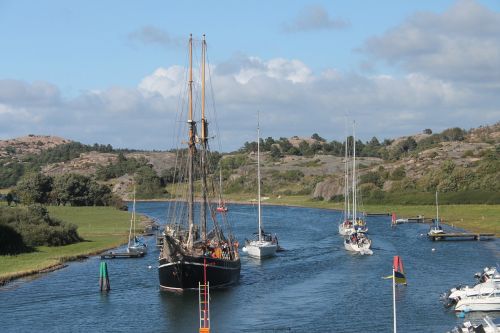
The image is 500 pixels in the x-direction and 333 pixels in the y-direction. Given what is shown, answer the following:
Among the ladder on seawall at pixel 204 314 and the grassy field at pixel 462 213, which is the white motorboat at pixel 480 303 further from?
the grassy field at pixel 462 213

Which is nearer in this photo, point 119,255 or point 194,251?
point 194,251

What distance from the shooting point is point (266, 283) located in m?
84.2

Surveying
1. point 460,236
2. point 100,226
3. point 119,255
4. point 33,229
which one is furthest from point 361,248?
point 100,226

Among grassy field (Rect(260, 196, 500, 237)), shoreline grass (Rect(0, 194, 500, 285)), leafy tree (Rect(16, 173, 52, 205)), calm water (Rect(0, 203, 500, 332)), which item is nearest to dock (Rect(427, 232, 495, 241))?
grassy field (Rect(260, 196, 500, 237))

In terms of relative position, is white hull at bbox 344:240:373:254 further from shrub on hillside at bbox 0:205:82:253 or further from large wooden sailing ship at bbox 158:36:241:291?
shrub on hillside at bbox 0:205:82:253

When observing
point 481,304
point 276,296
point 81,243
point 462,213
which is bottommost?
point 276,296

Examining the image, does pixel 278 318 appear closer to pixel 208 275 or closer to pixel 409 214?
pixel 208 275

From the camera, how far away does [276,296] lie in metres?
76.0

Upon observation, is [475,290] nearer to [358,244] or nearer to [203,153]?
[203,153]

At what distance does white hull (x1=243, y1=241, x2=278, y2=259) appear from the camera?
339 feet

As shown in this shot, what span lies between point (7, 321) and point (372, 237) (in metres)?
74.4

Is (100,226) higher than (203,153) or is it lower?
lower

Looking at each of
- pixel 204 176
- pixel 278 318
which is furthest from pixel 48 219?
pixel 278 318

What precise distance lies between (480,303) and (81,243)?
67.1 metres
